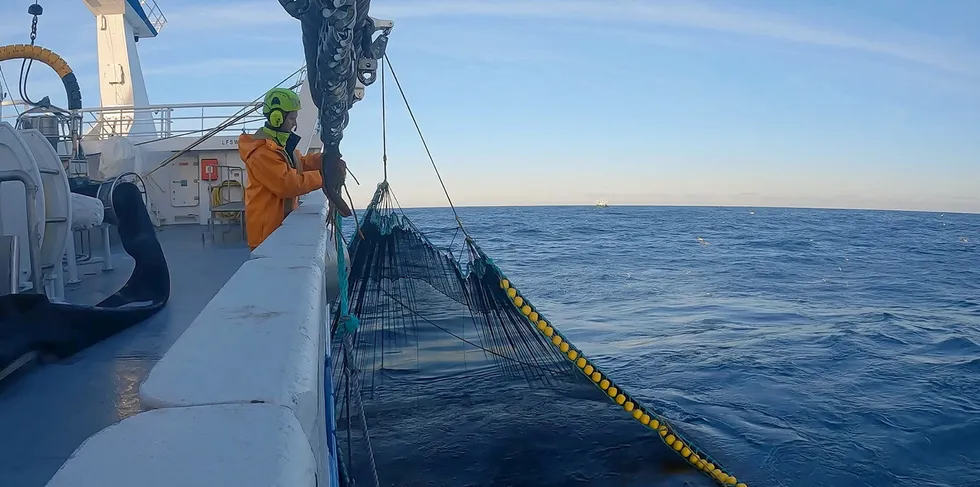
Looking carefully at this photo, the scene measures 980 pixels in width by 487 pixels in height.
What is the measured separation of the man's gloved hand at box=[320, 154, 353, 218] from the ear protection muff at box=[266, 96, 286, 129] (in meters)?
0.34

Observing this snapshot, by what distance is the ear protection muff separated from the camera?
359 centimetres

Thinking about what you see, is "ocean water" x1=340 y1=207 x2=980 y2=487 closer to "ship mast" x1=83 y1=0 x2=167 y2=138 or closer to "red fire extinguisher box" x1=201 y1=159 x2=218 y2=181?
"red fire extinguisher box" x1=201 y1=159 x2=218 y2=181

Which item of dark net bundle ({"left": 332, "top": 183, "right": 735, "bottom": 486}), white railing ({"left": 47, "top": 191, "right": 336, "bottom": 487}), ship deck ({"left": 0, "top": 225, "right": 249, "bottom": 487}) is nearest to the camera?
white railing ({"left": 47, "top": 191, "right": 336, "bottom": 487})

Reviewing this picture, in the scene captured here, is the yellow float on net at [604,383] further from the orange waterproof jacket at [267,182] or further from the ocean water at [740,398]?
the orange waterproof jacket at [267,182]

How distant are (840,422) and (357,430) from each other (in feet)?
14.6

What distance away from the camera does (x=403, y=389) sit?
253 inches

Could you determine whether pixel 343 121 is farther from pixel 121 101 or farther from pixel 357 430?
pixel 121 101

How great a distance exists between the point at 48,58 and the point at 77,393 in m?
11.2

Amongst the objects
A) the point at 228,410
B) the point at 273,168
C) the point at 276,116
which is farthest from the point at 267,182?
the point at 228,410

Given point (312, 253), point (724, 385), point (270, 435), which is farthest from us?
point (724, 385)

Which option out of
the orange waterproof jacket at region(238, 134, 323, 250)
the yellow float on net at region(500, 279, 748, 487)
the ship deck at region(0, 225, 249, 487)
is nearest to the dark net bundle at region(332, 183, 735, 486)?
the yellow float on net at region(500, 279, 748, 487)

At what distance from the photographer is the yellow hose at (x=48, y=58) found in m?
11.1

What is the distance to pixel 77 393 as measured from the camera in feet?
8.82

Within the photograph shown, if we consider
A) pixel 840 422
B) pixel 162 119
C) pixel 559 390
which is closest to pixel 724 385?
pixel 840 422
